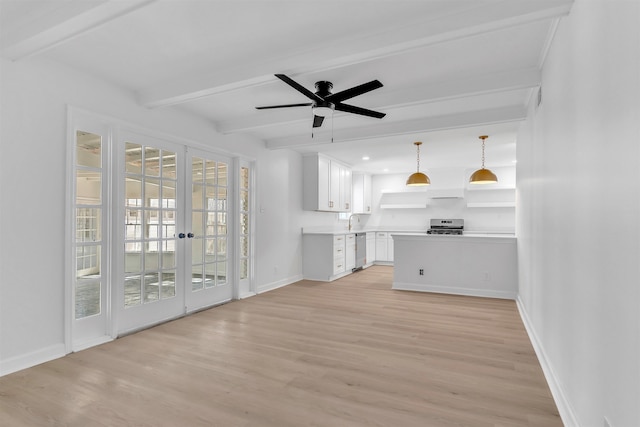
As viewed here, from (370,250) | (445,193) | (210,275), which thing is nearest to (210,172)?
(210,275)

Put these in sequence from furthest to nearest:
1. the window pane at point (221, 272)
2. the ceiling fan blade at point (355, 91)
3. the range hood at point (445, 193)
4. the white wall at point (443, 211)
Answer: the range hood at point (445, 193)
the white wall at point (443, 211)
the window pane at point (221, 272)
the ceiling fan blade at point (355, 91)

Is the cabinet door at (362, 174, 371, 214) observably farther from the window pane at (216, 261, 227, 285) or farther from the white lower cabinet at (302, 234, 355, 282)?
the window pane at (216, 261, 227, 285)

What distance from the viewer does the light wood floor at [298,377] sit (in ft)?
6.96

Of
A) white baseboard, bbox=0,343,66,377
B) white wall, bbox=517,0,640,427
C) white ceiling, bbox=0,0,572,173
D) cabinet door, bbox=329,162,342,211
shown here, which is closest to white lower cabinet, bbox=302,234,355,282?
cabinet door, bbox=329,162,342,211

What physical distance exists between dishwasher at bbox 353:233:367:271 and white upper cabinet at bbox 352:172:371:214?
86 centimetres

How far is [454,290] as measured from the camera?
5.61m

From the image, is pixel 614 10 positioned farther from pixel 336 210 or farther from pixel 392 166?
pixel 392 166

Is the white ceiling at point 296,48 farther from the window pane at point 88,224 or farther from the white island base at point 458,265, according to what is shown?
the white island base at point 458,265

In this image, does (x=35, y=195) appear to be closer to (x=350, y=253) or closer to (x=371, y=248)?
(x=350, y=253)

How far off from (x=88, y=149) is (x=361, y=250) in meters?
6.03

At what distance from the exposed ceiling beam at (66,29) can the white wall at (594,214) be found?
7.60 ft

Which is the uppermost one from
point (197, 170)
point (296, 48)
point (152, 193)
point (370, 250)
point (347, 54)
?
point (296, 48)

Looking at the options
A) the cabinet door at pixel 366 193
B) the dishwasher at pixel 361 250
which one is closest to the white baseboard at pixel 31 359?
the dishwasher at pixel 361 250

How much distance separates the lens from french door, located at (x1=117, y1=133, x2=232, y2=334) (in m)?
3.76
